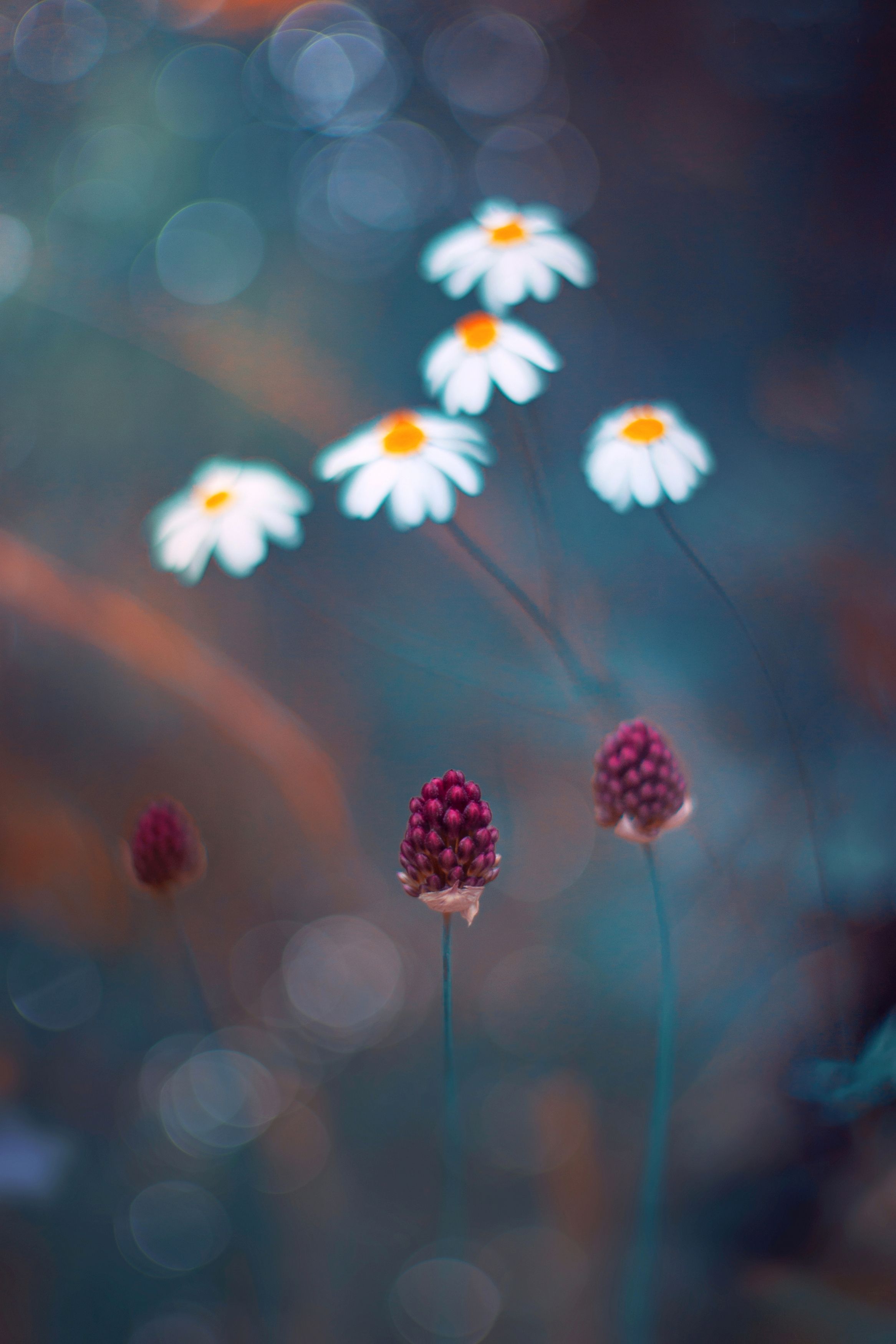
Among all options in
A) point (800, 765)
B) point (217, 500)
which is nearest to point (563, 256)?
point (217, 500)

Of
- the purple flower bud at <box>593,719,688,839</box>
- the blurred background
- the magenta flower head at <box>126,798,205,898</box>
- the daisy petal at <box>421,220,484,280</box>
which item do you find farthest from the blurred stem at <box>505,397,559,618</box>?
the magenta flower head at <box>126,798,205,898</box>

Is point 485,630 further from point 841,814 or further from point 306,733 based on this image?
point 841,814

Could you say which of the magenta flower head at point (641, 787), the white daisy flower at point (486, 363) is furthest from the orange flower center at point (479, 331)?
the magenta flower head at point (641, 787)

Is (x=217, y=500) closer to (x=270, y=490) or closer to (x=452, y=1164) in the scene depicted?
(x=270, y=490)

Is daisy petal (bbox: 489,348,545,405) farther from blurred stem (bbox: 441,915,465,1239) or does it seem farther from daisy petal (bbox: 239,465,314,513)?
blurred stem (bbox: 441,915,465,1239)

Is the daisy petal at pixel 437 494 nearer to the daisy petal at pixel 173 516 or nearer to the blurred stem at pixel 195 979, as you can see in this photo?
the daisy petal at pixel 173 516
